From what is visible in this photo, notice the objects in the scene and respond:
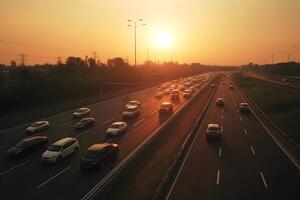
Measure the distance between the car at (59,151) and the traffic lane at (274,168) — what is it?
589 inches

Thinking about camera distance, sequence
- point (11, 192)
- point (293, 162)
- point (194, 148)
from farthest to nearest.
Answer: point (194, 148) → point (293, 162) → point (11, 192)

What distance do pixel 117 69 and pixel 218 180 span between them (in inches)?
3779

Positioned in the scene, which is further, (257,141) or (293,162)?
(257,141)

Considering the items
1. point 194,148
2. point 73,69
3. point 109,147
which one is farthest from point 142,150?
point 73,69

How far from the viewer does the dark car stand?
73.4 feet

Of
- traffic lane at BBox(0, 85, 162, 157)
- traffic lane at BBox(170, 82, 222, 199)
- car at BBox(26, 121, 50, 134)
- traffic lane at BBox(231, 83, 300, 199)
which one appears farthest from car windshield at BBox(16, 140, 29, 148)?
traffic lane at BBox(231, 83, 300, 199)

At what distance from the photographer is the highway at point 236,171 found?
61.4 feet

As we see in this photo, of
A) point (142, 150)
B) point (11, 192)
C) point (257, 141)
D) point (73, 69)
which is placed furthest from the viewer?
point (73, 69)

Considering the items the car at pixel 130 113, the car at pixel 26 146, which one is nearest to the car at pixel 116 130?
the car at pixel 26 146

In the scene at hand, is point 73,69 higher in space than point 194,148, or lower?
higher

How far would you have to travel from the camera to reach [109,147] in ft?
81.6

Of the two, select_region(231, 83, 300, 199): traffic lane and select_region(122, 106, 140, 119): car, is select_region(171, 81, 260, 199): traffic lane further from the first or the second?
select_region(122, 106, 140, 119): car

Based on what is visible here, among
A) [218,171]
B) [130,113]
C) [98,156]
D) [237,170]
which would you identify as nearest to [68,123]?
[130,113]

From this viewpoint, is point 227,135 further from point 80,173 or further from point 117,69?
point 117,69
